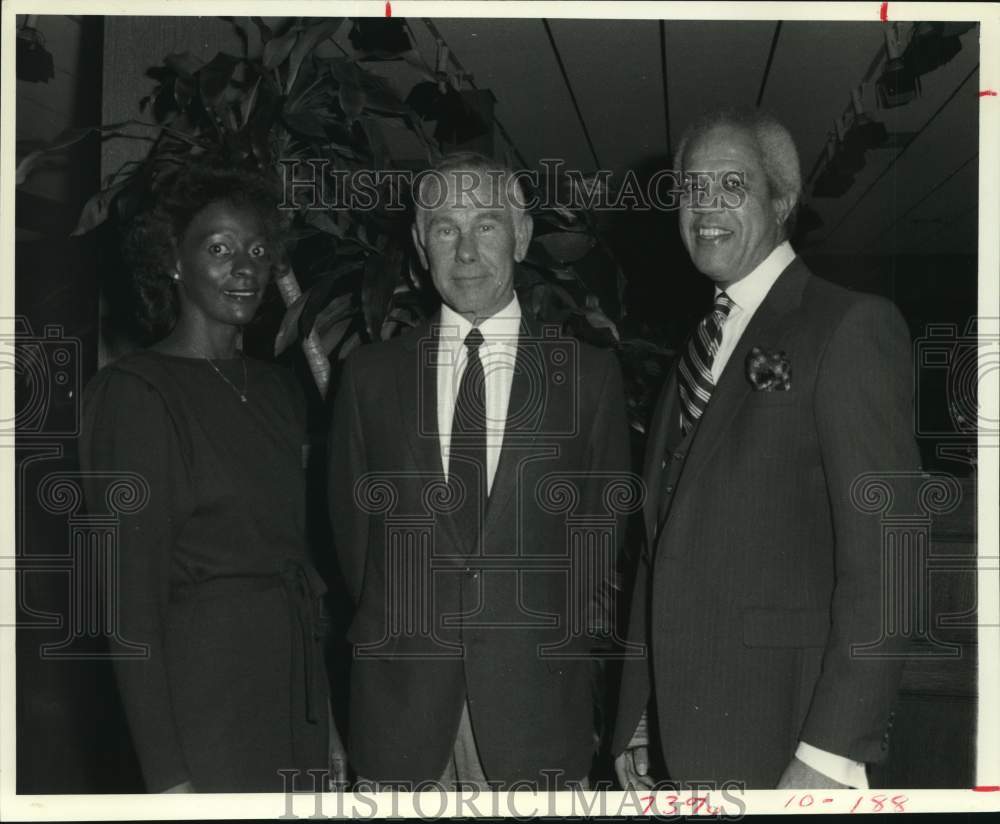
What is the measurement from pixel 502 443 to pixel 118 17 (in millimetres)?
1246

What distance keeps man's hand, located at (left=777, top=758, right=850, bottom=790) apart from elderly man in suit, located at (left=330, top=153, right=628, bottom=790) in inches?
13.1

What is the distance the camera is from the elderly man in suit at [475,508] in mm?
1540

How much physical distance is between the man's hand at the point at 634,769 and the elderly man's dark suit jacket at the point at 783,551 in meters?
0.15

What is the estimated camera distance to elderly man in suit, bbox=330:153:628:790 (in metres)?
1.54

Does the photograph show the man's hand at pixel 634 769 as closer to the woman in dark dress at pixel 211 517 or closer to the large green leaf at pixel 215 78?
the woman in dark dress at pixel 211 517

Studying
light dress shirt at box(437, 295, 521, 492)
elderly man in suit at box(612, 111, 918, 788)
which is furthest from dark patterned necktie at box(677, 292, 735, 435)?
light dress shirt at box(437, 295, 521, 492)

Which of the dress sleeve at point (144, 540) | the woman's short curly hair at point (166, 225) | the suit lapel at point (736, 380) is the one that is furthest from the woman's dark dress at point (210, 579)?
the suit lapel at point (736, 380)

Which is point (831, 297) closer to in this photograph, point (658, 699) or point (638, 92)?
point (658, 699)

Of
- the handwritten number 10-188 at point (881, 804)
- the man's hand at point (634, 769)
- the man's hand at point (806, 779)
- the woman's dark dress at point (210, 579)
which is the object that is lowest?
the handwritten number 10-188 at point (881, 804)

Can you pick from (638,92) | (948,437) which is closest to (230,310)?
(948,437)

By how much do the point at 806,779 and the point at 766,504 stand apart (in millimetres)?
371

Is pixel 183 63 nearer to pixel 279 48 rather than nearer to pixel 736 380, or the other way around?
pixel 279 48

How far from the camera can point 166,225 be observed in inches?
68.6

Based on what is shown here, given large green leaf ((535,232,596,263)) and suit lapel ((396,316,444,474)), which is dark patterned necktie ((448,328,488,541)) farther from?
large green leaf ((535,232,596,263))
